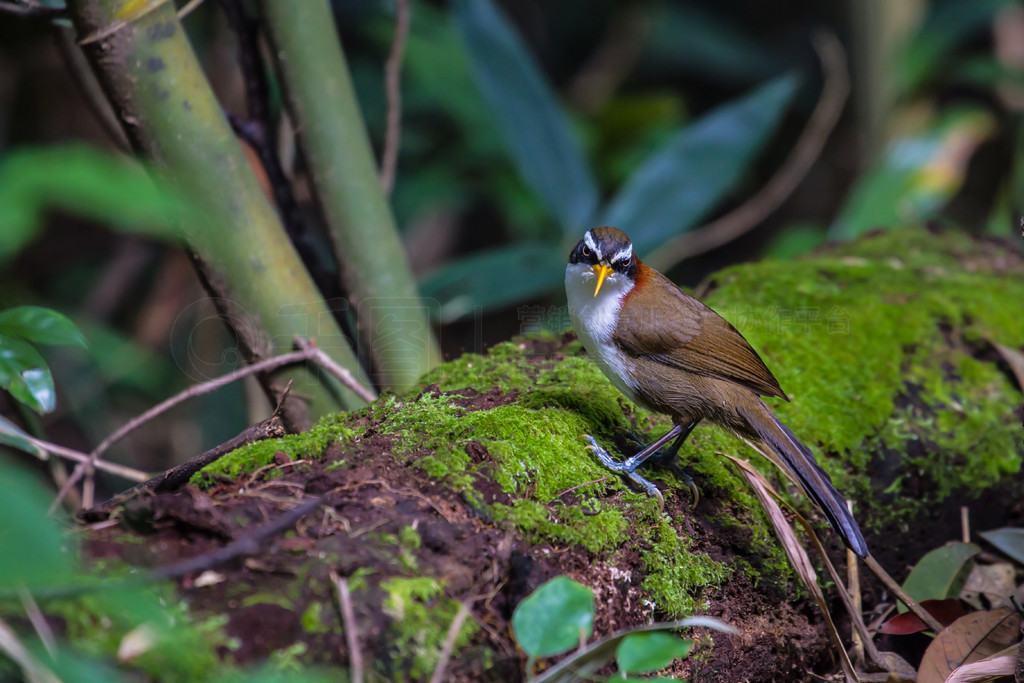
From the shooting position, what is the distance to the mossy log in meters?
1.60

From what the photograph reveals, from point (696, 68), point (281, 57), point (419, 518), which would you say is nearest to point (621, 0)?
point (696, 68)

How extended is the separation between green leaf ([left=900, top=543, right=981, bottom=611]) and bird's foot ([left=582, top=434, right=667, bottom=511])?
3.08ft

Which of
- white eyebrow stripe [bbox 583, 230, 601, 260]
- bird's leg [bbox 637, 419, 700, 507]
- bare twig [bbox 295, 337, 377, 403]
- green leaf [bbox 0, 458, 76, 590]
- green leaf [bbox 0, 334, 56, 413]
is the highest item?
green leaf [bbox 0, 334, 56, 413]

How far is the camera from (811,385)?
3061mm

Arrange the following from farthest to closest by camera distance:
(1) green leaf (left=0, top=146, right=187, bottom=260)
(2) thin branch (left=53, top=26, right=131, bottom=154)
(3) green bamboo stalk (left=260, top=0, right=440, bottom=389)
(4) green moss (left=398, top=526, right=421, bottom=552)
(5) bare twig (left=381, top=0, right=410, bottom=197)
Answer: (5) bare twig (left=381, top=0, right=410, bottom=197), (2) thin branch (left=53, top=26, right=131, bottom=154), (3) green bamboo stalk (left=260, top=0, right=440, bottom=389), (4) green moss (left=398, top=526, right=421, bottom=552), (1) green leaf (left=0, top=146, right=187, bottom=260)

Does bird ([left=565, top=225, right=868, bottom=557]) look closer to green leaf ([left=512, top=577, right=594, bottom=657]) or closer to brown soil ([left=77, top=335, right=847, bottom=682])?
→ brown soil ([left=77, top=335, right=847, bottom=682])

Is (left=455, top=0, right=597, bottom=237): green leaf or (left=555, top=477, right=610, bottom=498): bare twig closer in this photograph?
(left=555, top=477, right=610, bottom=498): bare twig

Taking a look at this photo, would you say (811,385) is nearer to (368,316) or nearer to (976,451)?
(976,451)

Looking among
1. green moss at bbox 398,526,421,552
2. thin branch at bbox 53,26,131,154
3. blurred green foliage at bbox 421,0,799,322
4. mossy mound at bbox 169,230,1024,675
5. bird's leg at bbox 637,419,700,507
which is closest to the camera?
green moss at bbox 398,526,421,552

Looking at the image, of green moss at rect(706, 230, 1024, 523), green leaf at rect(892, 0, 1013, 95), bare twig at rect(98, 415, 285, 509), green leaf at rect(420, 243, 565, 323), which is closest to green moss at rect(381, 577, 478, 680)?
bare twig at rect(98, 415, 285, 509)

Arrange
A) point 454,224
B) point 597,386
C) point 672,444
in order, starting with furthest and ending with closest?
point 454,224 < point 597,386 < point 672,444

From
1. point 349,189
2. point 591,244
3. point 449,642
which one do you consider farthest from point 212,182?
point 449,642

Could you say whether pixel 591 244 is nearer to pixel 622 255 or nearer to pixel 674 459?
A: pixel 622 255

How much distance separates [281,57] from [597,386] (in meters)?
1.78
